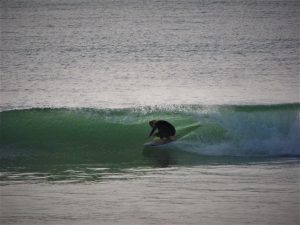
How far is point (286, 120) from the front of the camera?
2206cm

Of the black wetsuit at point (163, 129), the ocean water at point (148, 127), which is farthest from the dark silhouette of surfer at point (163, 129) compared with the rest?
the ocean water at point (148, 127)

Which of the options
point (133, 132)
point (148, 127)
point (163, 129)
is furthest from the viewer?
point (148, 127)

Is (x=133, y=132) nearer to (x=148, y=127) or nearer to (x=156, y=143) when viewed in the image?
(x=148, y=127)

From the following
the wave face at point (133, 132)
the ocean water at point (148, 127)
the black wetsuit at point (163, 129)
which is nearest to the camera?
the ocean water at point (148, 127)

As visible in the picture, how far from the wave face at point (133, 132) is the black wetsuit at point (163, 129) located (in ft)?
1.04

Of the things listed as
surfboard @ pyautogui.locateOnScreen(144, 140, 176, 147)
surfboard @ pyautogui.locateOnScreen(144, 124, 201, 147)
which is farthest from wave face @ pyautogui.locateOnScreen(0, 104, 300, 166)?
surfboard @ pyautogui.locateOnScreen(144, 140, 176, 147)

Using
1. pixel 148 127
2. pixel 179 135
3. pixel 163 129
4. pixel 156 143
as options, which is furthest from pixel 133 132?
pixel 163 129

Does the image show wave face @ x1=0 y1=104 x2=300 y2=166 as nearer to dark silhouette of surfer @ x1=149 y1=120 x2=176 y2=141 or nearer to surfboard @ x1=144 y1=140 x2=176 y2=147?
surfboard @ x1=144 y1=140 x2=176 y2=147

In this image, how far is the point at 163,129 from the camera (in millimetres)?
19047

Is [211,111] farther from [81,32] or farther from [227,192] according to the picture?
[81,32]

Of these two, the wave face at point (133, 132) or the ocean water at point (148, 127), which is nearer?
the ocean water at point (148, 127)

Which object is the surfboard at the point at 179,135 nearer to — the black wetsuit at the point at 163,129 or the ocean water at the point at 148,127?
the ocean water at the point at 148,127

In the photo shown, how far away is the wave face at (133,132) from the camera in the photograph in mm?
19266

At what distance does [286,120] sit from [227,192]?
24.8 ft
